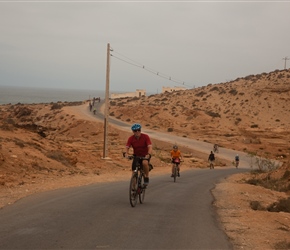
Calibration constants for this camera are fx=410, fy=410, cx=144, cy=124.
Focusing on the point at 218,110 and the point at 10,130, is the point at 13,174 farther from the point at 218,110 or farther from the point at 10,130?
the point at 218,110

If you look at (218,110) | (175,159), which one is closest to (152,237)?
(175,159)

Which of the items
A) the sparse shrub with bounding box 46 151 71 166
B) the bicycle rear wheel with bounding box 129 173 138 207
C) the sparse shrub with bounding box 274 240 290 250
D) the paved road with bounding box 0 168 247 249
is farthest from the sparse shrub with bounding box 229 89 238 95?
the sparse shrub with bounding box 274 240 290 250

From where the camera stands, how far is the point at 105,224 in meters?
8.24

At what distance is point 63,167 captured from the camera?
2203cm

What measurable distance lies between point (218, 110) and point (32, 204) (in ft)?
270

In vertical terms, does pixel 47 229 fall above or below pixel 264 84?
below

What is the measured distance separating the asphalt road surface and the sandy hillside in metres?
0.65

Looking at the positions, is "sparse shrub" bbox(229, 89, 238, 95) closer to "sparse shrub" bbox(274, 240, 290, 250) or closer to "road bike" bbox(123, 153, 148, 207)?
"road bike" bbox(123, 153, 148, 207)

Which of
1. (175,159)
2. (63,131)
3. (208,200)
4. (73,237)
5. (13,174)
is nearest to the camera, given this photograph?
(73,237)

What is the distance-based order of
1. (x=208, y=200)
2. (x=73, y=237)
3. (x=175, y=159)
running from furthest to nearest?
(x=175, y=159)
(x=208, y=200)
(x=73, y=237)

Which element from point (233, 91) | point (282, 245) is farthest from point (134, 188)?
point (233, 91)

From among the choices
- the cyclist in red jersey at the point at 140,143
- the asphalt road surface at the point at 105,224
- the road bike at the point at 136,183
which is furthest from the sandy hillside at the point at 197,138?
the cyclist in red jersey at the point at 140,143

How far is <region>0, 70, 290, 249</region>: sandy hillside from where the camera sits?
1169 centimetres

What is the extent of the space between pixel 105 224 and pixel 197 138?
59059mm
